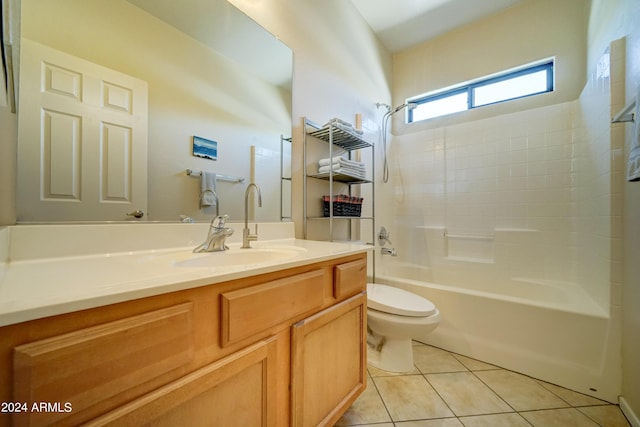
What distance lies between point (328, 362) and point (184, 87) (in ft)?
4.27

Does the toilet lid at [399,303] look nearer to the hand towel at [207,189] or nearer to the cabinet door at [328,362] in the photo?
the cabinet door at [328,362]

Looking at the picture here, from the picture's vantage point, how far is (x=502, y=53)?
217 cm

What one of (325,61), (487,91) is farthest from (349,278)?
(487,91)

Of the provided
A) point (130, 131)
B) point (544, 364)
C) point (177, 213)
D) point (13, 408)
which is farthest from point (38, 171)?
point (544, 364)

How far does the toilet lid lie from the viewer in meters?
1.38

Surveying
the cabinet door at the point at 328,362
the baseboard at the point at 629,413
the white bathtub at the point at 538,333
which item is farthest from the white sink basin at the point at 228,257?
the baseboard at the point at 629,413

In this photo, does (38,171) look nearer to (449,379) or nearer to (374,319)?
(374,319)

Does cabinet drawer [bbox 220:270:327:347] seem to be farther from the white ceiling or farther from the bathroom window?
the white ceiling

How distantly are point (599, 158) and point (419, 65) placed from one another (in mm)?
1747

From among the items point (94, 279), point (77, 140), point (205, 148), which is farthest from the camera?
point (205, 148)

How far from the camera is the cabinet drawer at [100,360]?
354mm

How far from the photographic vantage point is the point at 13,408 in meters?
0.34

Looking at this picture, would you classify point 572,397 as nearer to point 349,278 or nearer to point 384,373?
point 384,373

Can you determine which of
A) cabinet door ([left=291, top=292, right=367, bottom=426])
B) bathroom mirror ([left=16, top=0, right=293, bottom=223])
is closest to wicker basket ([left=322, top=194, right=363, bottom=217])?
bathroom mirror ([left=16, top=0, right=293, bottom=223])
